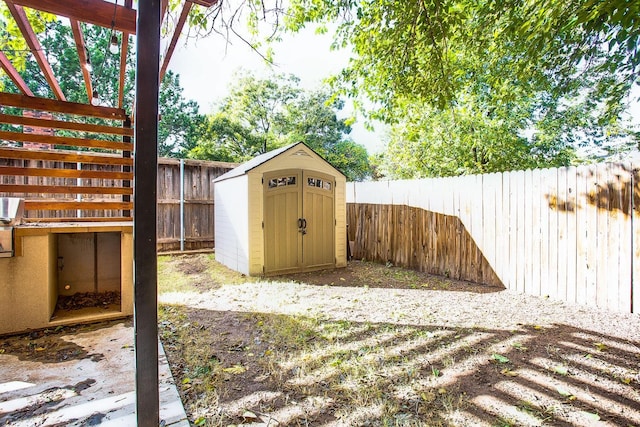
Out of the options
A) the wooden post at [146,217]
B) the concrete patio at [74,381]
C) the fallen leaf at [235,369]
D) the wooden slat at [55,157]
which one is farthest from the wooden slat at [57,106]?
the fallen leaf at [235,369]

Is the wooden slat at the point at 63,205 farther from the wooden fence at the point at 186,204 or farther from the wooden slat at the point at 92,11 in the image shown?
the wooden fence at the point at 186,204

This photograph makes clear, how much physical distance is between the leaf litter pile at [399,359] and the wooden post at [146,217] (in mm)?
673

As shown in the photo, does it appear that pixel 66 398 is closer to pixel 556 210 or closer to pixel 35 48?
pixel 35 48

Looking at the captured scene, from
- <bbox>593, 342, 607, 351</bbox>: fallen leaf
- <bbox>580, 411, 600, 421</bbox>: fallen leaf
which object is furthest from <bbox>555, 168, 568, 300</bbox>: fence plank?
<bbox>580, 411, 600, 421</bbox>: fallen leaf

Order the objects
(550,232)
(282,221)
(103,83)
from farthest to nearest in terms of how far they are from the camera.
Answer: (103,83)
(282,221)
(550,232)

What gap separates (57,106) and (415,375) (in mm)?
4094

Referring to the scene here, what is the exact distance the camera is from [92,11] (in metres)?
2.14

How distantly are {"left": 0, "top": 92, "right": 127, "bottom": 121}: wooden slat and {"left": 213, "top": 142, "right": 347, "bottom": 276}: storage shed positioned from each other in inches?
92.0

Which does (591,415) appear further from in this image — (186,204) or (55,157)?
(186,204)

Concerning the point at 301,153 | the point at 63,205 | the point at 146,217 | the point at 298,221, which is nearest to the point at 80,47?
the point at 63,205

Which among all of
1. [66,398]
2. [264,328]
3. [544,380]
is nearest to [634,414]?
[544,380]

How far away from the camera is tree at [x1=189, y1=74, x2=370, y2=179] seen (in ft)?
51.6

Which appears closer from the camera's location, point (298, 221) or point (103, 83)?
point (298, 221)

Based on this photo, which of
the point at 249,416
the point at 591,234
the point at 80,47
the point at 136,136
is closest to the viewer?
the point at 136,136
